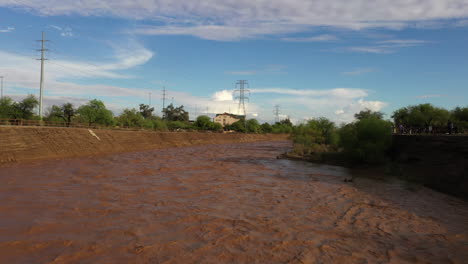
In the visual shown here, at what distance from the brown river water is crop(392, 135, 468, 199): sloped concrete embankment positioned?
1604mm

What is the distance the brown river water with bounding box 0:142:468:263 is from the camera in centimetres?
809

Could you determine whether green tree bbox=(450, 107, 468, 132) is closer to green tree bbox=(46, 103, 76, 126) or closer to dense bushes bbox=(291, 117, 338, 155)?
dense bushes bbox=(291, 117, 338, 155)

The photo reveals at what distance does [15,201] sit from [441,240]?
670 inches

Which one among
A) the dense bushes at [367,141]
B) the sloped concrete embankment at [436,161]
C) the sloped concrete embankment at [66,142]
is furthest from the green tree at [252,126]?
the sloped concrete embankment at [436,161]

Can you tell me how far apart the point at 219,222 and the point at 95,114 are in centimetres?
6076

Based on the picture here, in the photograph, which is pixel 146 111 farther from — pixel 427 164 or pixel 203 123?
pixel 427 164

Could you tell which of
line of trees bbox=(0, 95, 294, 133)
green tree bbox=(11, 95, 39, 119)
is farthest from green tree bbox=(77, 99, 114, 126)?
green tree bbox=(11, 95, 39, 119)

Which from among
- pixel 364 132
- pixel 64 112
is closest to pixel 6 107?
pixel 64 112

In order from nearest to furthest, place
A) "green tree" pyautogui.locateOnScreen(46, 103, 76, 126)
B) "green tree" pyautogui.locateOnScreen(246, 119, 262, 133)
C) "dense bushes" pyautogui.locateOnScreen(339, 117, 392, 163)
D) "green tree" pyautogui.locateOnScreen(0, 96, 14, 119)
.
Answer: "dense bushes" pyautogui.locateOnScreen(339, 117, 392, 163) → "green tree" pyautogui.locateOnScreen(0, 96, 14, 119) → "green tree" pyautogui.locateOnScreen(46, 103, 76, 126) → "green tree" pyautogui.locateOnScreen(246, 119, 262, 133)

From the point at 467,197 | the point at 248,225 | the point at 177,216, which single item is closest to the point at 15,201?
the point at 177,216

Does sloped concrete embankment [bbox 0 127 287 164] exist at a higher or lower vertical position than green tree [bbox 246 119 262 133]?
lower

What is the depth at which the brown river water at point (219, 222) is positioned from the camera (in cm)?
809

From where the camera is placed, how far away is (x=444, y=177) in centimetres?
2022

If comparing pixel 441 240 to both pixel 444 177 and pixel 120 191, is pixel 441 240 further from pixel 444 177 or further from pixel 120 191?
pixel 120 191
